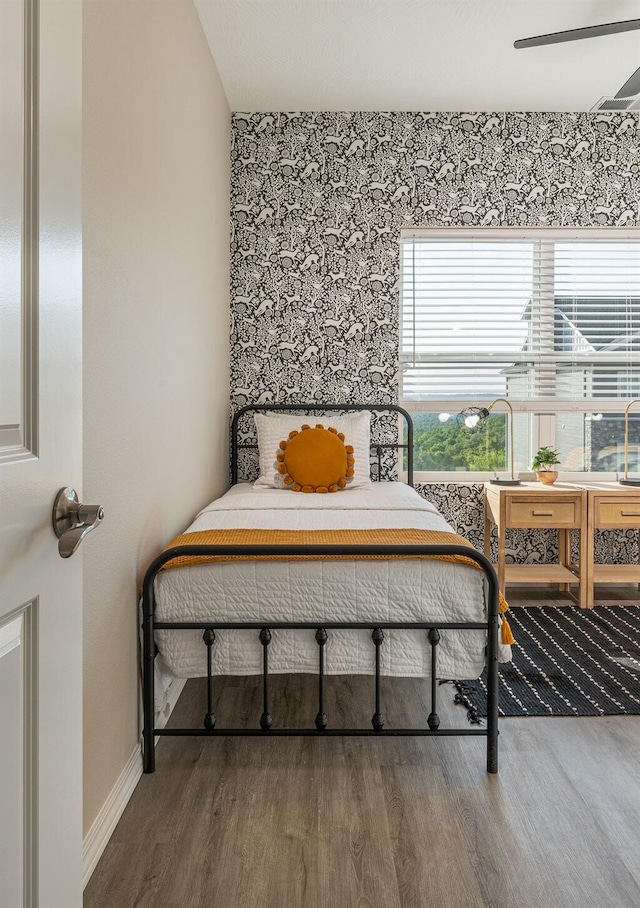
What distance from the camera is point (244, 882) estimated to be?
1.47m

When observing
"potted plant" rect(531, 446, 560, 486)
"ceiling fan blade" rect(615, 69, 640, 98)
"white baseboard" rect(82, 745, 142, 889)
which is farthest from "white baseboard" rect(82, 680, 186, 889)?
"ceiling fan blade" rect(615, 69, 640, 98)

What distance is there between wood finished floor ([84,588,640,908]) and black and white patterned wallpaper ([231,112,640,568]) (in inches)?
88.1

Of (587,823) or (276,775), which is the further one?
(276,775)

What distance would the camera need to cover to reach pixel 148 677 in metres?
1.90

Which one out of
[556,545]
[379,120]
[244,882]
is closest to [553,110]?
[379,120]

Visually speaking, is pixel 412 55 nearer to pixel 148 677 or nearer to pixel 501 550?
pixel 501 550

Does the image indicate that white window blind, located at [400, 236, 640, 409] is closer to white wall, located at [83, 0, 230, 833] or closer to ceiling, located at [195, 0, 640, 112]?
ceiling, located at [195, 0, 640, 112]

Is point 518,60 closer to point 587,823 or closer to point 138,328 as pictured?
point 138,328

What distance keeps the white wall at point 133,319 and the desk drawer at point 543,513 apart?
1686 millimetres

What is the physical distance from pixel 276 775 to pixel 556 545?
2.61m

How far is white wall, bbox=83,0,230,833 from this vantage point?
61.7 inches

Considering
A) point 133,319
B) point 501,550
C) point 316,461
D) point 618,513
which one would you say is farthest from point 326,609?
point 618,513

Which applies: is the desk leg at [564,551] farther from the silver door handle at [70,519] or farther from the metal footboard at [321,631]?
the silver door handle at [70,519]

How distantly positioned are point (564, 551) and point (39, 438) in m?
3.59
